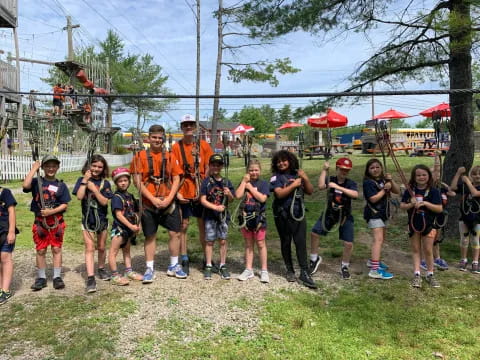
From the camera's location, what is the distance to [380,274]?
4664 millimetres

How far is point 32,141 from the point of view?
4254 millimetres

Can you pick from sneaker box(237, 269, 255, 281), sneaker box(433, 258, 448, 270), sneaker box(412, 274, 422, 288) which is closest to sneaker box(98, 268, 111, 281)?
sneaker box(237, 269, 255, 281)

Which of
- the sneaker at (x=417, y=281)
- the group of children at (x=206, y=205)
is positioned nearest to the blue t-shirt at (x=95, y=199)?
the group of children at (x=206, y=205)

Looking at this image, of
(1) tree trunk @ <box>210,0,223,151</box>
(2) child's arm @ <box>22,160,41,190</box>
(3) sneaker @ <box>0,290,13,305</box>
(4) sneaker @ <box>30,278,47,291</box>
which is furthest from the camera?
(1) tree trunk @ <box>210,0,223,151</box>

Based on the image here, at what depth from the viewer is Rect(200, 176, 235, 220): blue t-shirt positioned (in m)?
4.57

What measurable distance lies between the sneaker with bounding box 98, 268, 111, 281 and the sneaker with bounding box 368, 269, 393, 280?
3.34m

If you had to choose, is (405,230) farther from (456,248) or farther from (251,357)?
(251,357)

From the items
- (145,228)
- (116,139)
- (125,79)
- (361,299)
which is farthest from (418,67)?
(125,79)

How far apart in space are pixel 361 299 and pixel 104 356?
2.67m

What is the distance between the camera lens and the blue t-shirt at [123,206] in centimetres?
436

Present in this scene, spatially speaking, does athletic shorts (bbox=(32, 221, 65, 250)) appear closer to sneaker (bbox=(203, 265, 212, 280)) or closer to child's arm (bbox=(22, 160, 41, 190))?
child's arm (bbox=(22, 160, 41, 190))

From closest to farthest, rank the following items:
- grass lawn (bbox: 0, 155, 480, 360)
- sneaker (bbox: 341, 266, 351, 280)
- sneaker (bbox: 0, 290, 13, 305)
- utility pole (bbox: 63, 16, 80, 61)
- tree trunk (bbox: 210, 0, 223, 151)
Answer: grass lawn (bbox: 0, 155, 480, 360), sneaker (bbox: 0, 290, 13, 305), sneaker (bbox: 341, 266, 351, 280), tree trunk (bbox: 210, 0, 223, 151), utility pole (bbox: 63, 16, 80, 61)

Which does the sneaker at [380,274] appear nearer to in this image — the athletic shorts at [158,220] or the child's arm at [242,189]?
the child's arm at [242,189]

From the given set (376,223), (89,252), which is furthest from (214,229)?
(376,223)
